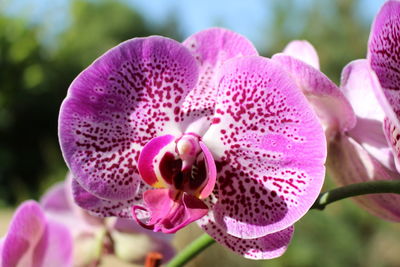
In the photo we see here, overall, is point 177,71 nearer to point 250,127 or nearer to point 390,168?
point 250,127

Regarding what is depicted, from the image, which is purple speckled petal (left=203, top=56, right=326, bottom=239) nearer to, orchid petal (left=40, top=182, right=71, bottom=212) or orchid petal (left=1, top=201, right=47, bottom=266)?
orchid petal (left=1, top=201, right=47, bottom=266)

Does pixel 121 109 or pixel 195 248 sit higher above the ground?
pixel 121 109

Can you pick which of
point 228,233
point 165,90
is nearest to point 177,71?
point 165,90

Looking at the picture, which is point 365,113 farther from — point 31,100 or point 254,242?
point 31,100

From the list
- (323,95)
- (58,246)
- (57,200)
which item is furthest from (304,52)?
(57,200)

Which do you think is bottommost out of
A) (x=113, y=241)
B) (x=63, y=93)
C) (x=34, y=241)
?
(x=63, y=93)

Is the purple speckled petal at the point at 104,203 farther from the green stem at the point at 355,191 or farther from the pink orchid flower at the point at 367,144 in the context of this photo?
the pink orchid flower at the point at 367,144
